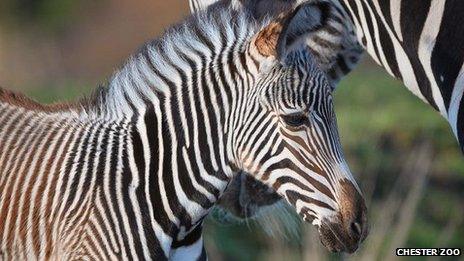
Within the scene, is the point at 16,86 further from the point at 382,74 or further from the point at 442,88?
the point at 442,88

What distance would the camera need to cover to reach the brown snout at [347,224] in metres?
5.98

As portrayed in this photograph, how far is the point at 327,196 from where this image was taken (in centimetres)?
603

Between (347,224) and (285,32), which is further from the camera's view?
(285,32)

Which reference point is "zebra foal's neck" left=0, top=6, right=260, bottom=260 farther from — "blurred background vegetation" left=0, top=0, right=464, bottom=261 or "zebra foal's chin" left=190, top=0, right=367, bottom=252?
"blurred background vegetation" left=0, top=0, right=464, bottom=261

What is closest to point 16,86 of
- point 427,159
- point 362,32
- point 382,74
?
point 382,74

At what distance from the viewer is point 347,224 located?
5969 mm

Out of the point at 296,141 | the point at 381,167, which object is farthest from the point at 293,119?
the point at 381,167

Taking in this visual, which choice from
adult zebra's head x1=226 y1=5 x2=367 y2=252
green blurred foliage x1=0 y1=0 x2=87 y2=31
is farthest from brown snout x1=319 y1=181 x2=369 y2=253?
green blurred foliage x1=0 y1=0 x2=87 y2=31

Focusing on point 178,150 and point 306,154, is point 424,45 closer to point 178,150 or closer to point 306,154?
point 306,154

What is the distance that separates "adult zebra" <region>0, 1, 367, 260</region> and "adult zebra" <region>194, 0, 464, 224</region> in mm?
479

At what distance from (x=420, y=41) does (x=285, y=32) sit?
2.83ft

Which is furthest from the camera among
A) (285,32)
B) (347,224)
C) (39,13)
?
(39,13)

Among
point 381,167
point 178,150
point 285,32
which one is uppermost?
point 285,32

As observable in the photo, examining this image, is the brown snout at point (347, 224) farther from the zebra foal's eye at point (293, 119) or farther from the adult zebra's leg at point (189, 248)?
the adult zebra's leg at point (189, 248)
